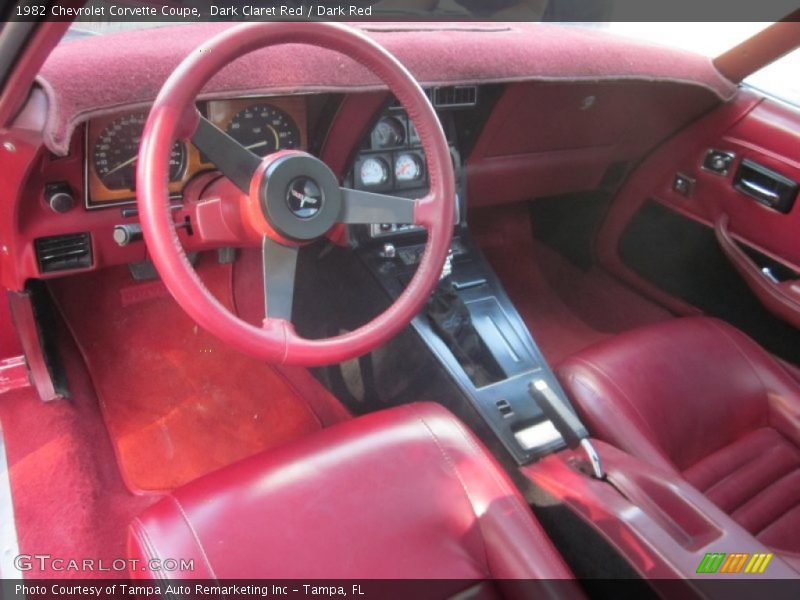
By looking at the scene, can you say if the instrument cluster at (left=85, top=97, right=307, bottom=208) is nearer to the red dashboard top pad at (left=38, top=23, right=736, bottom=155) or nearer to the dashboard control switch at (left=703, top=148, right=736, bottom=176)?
the red dashboard top pad at (left=38, top=23, right=736, bottom=155)

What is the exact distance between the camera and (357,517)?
3.53ft

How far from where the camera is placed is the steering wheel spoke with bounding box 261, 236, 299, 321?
114 cm

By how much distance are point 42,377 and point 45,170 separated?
1.91ft

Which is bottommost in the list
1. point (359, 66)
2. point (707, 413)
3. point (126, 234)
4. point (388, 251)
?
point (707, 413)

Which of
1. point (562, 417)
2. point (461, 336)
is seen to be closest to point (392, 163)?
point (461, 336)

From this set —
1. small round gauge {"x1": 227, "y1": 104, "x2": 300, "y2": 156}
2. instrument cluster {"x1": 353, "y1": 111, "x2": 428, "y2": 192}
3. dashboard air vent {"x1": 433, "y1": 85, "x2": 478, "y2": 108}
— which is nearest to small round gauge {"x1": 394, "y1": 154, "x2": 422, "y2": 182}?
instrument cluster {"x1": 353, "y1": 111, "x2": 428, "y2": 192}

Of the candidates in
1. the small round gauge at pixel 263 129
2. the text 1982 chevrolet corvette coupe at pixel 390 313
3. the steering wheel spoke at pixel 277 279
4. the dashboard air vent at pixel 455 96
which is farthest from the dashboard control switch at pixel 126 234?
the dashboard air vent at pixel 455 96

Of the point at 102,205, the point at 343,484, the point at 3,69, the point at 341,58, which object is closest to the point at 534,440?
the point at 343,484

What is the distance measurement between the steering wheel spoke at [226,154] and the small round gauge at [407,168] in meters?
0.70

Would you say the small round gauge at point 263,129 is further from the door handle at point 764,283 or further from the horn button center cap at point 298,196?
the door handle at point 764,283

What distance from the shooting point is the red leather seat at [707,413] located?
146 cm

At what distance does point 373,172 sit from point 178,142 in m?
0.49

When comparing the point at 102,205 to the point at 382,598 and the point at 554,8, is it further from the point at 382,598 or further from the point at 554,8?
the point at 554,8

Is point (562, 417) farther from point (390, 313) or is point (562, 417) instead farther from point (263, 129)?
point (263, 129)
